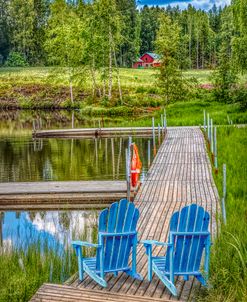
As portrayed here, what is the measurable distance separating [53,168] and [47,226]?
27.3 feet

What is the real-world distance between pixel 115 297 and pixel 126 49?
89277 millimetres

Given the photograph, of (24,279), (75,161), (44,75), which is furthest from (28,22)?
(24,279)

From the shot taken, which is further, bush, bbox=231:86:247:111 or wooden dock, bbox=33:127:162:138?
bush, bbox=231:86:247:111

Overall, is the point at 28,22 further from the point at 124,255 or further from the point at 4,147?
the point at 124,255

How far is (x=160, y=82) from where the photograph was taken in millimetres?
43875

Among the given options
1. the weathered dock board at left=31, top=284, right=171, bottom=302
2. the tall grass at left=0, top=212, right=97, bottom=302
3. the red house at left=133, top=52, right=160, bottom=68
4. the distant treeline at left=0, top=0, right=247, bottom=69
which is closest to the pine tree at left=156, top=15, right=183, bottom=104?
the distant treeline at left=0, top=0, right=247, bottom=69

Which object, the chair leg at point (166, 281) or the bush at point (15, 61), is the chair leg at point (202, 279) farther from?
the bush at point (15, 61)

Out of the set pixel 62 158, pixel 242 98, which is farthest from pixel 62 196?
pixel 242 98

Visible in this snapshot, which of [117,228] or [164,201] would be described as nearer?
[117,228]

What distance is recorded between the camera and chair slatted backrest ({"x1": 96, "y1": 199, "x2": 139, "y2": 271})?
20.1ft

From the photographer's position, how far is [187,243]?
19.5 feet

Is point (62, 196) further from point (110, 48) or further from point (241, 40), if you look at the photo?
point (110, 48)

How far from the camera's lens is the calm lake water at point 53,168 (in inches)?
419

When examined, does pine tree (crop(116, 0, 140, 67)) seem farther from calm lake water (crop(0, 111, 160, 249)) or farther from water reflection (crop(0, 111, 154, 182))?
water reflection (crop(0, 111, 154, 182))
